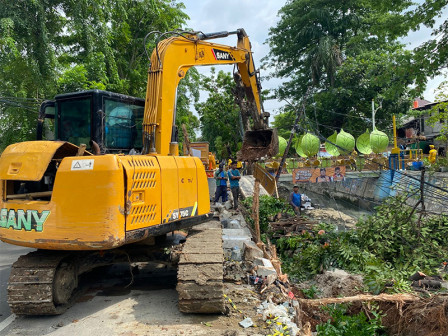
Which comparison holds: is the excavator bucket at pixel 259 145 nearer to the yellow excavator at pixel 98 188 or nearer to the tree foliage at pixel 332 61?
the yellow excavator at pixel 98 188

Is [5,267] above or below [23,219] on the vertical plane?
below

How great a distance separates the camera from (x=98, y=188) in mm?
4051

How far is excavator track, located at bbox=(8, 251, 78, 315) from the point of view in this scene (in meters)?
4.34

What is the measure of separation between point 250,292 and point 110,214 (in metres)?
2.35

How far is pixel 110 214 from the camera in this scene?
4.02 metres

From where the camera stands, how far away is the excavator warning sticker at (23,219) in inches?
165

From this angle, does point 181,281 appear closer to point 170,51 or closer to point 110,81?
point 170,51

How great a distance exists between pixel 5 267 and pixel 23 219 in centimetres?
383

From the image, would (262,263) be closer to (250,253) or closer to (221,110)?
(250,253)

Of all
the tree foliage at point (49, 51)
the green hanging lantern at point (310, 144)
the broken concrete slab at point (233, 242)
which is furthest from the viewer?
the green hanging lantern at point (310, 144)

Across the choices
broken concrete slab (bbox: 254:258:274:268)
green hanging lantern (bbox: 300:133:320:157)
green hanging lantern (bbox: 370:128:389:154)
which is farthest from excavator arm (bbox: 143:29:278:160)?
green hanging lantern (bbox: 370:128:389:154)

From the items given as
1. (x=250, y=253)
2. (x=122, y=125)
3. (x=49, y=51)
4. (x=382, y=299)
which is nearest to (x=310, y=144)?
(x=49, y=51)

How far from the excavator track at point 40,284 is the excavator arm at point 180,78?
1990mm

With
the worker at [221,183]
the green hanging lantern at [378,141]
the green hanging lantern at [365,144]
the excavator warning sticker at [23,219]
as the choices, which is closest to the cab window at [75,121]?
the excavator warning sticker at [23,219]
